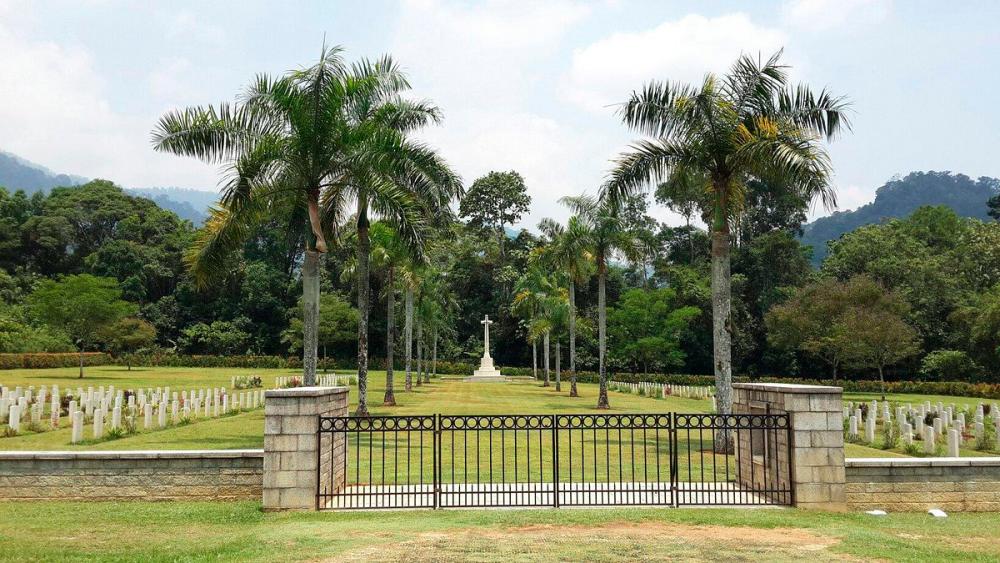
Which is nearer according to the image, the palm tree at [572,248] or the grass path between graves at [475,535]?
the grass path between graves at [475,535]

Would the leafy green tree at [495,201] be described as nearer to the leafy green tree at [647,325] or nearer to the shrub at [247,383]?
the leafy green tree at [647,325]

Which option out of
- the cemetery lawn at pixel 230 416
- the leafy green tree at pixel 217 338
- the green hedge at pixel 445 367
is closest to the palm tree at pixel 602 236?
the cemetery lawn at pixel 230 416

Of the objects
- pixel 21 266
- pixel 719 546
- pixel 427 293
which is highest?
pixel 21 266

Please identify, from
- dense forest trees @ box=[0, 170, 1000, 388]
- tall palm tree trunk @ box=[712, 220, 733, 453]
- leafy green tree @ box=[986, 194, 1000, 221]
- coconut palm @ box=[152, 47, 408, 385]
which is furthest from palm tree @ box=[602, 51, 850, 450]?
leafy green tree @ box=[986, 194, 1000, 221]

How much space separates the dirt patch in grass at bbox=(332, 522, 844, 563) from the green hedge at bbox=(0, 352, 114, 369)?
5167cm

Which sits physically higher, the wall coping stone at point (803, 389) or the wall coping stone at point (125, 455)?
the wall coping stone at point (803, 389)

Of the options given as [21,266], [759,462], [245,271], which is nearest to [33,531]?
[759,462]

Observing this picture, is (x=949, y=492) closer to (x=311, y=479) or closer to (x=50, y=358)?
(x=311, y=479)

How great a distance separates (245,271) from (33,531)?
65213 mm

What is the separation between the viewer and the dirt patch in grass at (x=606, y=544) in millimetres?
7500

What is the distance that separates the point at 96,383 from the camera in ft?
132

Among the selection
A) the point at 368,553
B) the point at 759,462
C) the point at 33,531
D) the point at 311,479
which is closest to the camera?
the point at 368,553

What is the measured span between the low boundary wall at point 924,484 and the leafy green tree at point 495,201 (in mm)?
65450

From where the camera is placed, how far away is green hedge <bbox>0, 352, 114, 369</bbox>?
4962 centimetres
